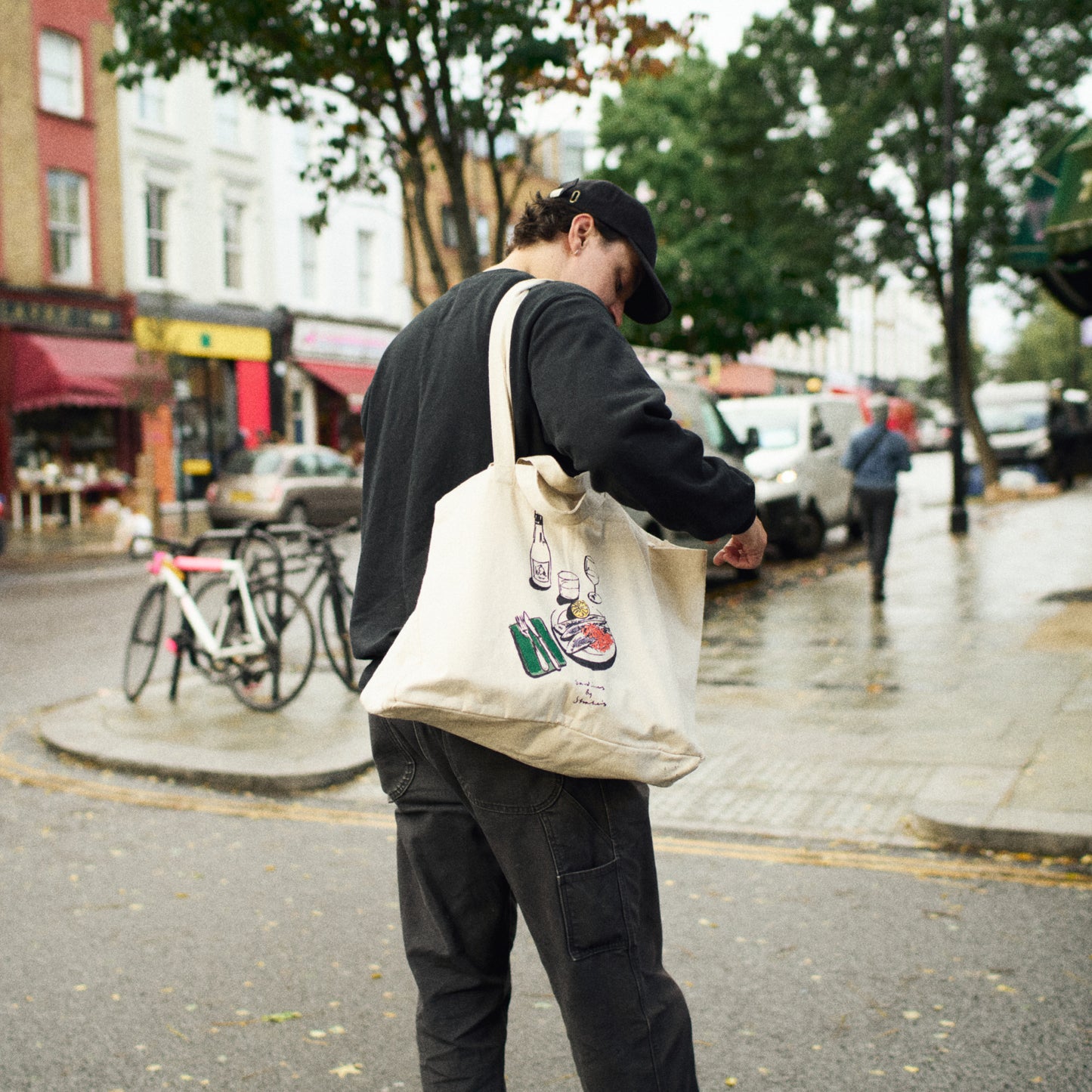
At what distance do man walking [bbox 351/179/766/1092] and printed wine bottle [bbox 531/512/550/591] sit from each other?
0.11 meters

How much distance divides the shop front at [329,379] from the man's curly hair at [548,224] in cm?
2925

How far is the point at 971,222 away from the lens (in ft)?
78.2

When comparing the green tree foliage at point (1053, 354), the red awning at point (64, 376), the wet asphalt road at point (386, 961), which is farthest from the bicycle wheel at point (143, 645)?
the green tree foliage at point (1053, 354)

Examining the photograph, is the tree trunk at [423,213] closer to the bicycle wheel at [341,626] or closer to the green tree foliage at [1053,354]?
the bicycle wheel at [341,626]

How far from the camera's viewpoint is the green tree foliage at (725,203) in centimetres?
2477

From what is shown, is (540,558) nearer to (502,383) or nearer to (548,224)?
(502,383)

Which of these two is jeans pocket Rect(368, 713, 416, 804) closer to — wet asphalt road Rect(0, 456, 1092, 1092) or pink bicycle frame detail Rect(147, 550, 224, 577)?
wet asphalt road Rect(0, 456, 1092, 1092)

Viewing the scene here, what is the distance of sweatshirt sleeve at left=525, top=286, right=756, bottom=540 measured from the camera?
6.42 ft

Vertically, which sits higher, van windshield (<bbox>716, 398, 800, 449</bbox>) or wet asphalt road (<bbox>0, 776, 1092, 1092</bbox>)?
van windshield (<bbox>716, 398, 800, 449</bbox>)

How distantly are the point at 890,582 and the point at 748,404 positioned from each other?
4231 mm

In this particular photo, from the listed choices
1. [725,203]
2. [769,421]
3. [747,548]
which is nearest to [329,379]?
[725,203]

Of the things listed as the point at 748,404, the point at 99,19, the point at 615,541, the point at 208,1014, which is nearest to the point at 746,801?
the point at 208,1014

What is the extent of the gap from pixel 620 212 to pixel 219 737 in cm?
516

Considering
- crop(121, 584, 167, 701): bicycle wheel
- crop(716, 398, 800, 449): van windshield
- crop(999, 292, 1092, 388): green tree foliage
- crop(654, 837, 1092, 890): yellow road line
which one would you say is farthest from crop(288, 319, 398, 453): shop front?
crop(999, 292, 1092, 388): green tree foliage
